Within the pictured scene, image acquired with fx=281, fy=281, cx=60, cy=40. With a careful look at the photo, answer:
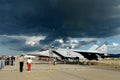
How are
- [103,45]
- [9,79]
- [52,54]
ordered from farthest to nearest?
1. [103,45]
2. [52,54]
3. [9,79]

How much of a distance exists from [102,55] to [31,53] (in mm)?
16384

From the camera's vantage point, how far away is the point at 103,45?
72062mm

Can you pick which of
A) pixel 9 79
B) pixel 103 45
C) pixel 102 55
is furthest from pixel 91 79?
pixel 103 45

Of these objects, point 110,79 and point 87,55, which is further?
point 87,55

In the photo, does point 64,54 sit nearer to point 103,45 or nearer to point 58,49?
point 58,49

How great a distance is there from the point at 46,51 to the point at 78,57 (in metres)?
7.37

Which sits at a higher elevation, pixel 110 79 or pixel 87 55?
pixel 87 55

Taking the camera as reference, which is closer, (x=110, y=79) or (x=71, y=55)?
(x=110, y=79)

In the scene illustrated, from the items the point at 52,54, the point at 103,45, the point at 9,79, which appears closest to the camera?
the point at 9,79

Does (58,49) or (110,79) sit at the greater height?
(58,49)

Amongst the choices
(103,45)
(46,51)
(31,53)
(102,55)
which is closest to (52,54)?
(46,51)

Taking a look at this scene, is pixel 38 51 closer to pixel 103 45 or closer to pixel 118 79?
pixel 103 45

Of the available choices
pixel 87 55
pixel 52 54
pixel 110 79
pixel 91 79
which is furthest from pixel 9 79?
pixel 87 55

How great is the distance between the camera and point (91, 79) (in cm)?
1866
